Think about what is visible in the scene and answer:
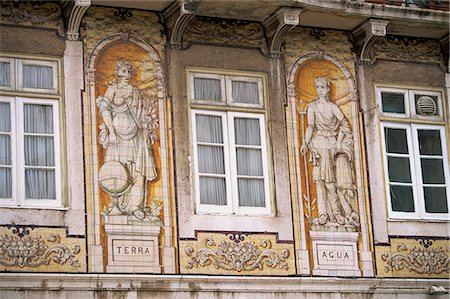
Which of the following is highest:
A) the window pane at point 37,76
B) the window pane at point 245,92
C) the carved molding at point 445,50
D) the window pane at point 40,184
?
the carved molding at point 445,50

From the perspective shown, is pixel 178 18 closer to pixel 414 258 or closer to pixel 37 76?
pixel 37 76

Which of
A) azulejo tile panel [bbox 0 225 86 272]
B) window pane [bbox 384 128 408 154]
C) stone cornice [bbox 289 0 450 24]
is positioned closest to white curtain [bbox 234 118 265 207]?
stone cornice [bbox 289 0 450 24]

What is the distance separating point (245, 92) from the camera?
19.7 m

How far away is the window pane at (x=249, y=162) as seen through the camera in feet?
63.3

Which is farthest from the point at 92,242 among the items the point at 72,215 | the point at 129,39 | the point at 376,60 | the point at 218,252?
the point at 376,60

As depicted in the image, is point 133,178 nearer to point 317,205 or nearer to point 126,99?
point 126,99

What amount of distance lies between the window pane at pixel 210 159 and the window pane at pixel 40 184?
7.52 feet

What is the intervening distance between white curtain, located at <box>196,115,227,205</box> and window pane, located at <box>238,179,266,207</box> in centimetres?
27

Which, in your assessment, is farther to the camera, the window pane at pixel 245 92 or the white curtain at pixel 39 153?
the window pane at pixel 245 92

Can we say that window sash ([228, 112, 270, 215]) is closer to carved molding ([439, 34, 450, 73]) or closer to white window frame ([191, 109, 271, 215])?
white window frame ([191, 109, 271, 215])

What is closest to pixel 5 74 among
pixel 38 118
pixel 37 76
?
pixel 37 76

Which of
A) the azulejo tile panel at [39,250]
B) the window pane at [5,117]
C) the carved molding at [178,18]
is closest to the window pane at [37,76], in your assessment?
the window pane at [5,117]

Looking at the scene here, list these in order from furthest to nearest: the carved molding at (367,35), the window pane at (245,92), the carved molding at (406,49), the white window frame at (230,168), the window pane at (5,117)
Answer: the carved molding at (406,49), the carved molding at (367,35), the window pane at (245,92), the white window frame at (230,168), the window pane at (5,117)

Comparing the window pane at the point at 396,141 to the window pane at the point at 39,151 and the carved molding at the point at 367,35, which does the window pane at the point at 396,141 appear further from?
the window pane at the point at 39,151
